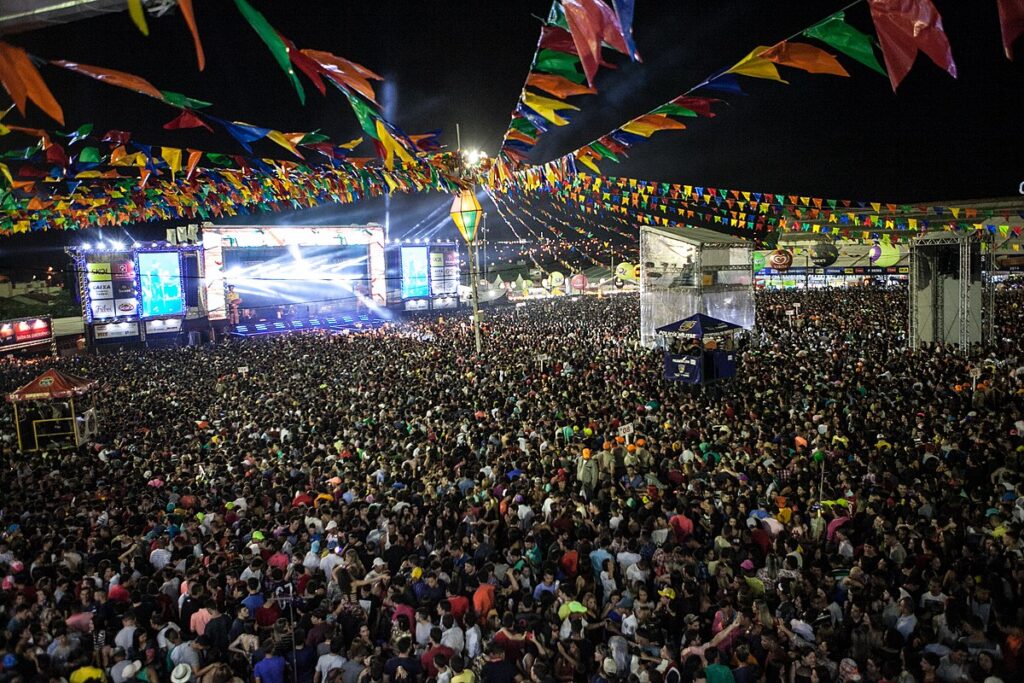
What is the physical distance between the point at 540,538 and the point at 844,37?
18.7 feet

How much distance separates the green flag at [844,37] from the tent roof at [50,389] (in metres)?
13.7

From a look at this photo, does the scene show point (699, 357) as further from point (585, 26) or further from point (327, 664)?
point (327, 664)

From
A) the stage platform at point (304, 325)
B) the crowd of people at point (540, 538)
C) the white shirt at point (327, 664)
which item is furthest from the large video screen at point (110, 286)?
the white shirt at point (327, 664)

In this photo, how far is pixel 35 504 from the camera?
897cm

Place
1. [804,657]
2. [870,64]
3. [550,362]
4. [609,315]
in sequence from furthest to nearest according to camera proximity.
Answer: [609,315]
[550,362]
[870,64]
[804,657]

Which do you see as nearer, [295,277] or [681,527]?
[681,527]

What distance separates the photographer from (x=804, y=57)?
700 cm

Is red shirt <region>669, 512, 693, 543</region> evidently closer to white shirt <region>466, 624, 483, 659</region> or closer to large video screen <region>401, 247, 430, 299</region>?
white shirt <region>466, 624, 483, 659</region>

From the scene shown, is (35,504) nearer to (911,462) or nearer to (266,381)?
(266,381)

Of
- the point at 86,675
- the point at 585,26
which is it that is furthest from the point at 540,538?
the point at 585,26

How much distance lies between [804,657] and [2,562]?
25.2 feet

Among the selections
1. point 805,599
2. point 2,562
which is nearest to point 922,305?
point 805,599

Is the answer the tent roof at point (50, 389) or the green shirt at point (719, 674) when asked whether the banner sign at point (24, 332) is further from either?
the green shirt at point (719, 674)

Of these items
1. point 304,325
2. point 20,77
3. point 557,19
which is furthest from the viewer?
point 304,325
